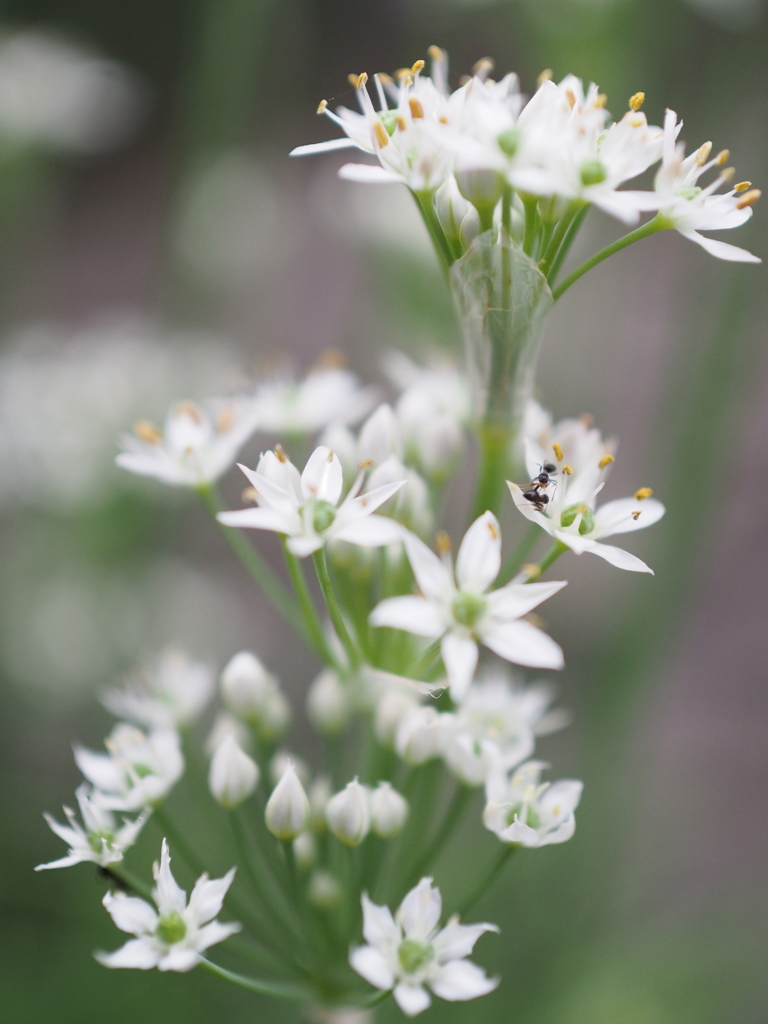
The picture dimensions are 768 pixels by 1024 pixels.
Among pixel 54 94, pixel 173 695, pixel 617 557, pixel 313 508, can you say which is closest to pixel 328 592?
pixel 313 508

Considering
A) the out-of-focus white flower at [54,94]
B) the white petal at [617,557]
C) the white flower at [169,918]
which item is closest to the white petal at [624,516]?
the white petal at [617,557]

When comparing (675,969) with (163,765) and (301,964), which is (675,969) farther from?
(163,765)

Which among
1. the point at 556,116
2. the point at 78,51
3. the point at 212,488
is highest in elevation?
the point at 78,51

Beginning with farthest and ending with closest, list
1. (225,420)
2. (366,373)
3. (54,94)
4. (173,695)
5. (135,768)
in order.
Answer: (366,373), (54,94), (173,695), (225,420), (135,768)

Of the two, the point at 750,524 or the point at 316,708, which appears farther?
the point at 750,524

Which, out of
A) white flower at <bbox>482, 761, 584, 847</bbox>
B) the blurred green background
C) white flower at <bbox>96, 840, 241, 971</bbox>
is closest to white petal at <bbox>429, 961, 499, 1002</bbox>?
white flower at <bbox>482, 761, 584, 847</bbox>

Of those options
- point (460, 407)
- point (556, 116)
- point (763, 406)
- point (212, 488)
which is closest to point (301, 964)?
point (212, 488)

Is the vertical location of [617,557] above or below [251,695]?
above

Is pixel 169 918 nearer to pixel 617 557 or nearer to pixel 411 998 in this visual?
pixel 411 998
